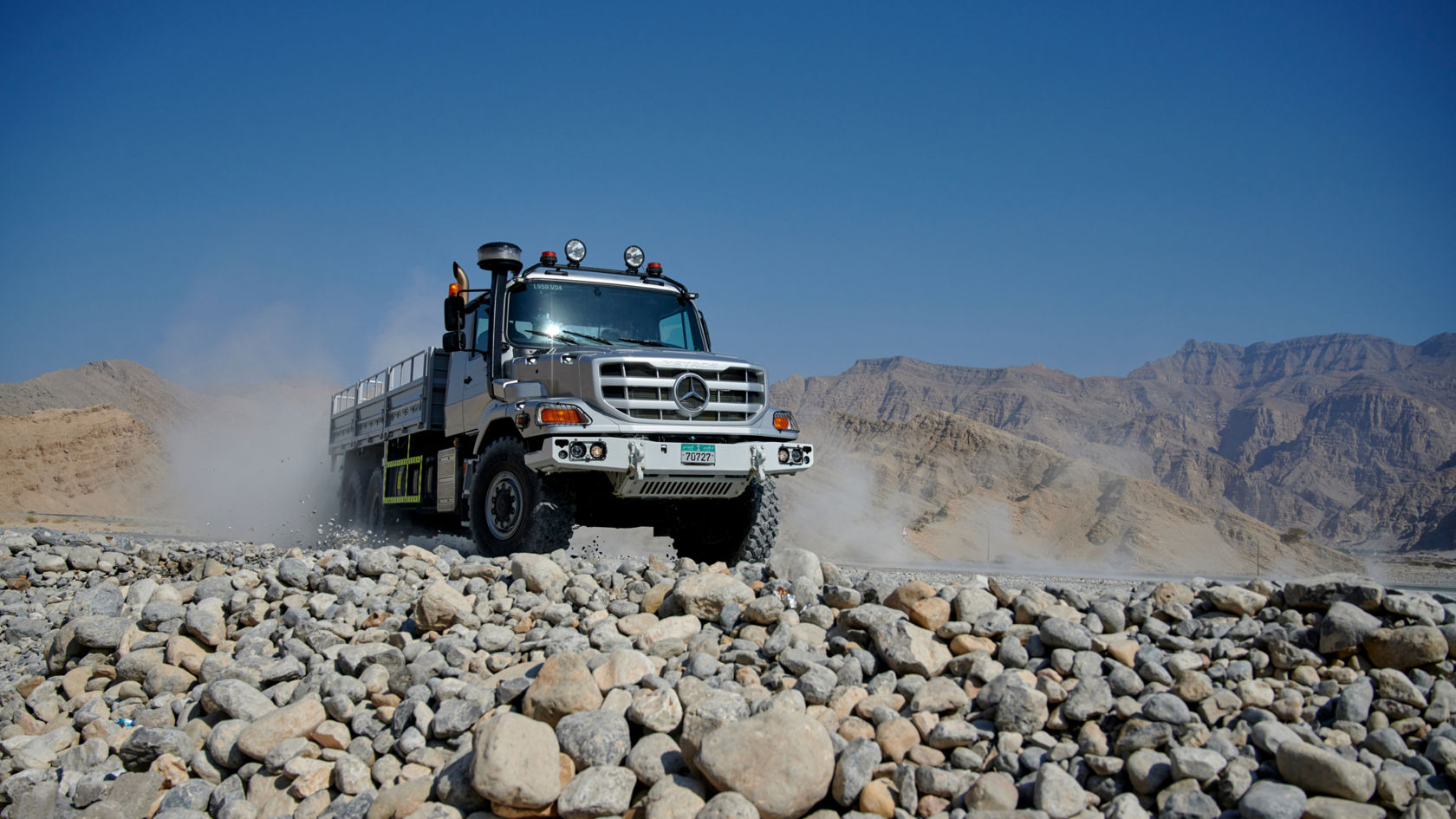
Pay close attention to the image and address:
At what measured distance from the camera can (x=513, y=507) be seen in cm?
812

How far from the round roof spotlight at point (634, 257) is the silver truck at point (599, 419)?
0.04 feet

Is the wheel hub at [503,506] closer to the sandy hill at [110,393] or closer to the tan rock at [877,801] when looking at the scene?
the tan rock at [877,801]

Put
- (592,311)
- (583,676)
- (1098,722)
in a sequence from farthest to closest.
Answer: (592,311)
(583,676)
(1098,722)

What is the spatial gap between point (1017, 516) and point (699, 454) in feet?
91.9

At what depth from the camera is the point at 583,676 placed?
14.3 feet

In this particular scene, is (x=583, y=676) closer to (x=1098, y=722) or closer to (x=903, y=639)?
(x=903, y=639)

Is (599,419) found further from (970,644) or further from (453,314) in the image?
(970,644)

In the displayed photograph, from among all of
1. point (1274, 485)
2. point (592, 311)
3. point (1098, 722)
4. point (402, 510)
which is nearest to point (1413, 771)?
point (1098, 722)

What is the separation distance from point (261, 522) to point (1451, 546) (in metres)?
50.6

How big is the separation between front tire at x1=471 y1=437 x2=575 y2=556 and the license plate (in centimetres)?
106

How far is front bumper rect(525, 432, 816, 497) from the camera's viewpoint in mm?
7371

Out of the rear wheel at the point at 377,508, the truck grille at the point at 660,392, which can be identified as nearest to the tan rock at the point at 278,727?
the truck grille at the point at 660,392

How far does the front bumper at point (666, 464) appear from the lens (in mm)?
7371

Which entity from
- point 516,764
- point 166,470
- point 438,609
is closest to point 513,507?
point 438,609
